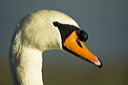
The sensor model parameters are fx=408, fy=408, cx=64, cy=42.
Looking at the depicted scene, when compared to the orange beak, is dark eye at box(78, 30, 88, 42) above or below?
above

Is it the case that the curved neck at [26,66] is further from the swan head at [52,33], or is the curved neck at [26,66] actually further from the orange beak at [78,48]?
the orange beak at [78,48]

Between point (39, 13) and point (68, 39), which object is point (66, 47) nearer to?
point (68, 39)

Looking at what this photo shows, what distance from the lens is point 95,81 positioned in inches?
529

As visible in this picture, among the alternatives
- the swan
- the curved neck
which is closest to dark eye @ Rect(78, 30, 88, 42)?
the swan

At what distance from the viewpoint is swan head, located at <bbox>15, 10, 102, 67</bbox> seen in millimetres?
2200

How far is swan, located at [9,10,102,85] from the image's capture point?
7.22 feet

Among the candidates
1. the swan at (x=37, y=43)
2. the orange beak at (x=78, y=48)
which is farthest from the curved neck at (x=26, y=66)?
the orange beak at (x=78, y=48)

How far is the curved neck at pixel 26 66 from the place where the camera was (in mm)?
2211

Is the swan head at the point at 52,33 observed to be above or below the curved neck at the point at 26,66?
above

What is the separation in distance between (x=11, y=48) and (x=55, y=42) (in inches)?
9.6

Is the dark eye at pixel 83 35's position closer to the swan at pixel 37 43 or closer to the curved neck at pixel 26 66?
the swan at pixel 37 43

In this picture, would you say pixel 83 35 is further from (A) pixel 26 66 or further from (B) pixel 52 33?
(A) pixel 26 66

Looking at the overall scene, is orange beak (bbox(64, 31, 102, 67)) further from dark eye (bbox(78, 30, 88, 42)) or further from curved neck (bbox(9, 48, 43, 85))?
curved neck (bbox(9, 48, 43, 85))

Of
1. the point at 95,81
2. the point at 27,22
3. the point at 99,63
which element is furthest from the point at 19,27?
the point at 95,81
